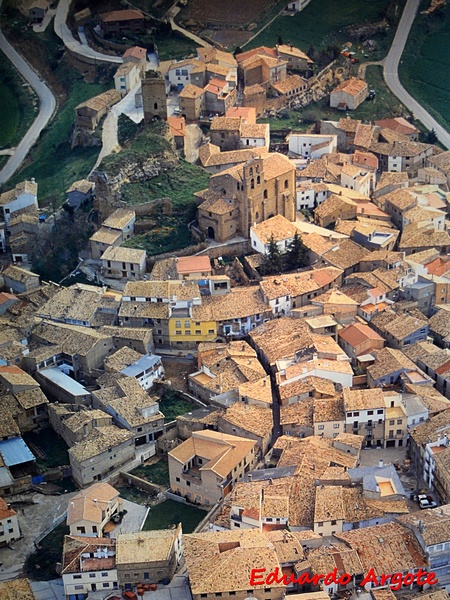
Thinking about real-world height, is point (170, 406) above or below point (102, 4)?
below

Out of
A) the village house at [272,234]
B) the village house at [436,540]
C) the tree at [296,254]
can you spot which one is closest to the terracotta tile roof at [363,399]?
the village house at [436,540]

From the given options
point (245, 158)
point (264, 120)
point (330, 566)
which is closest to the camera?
point (330, 566)

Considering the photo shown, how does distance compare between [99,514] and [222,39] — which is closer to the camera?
[99,514]

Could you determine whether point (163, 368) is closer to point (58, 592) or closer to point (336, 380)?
point (336, 380)

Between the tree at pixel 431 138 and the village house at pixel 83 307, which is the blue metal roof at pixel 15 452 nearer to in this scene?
the village house at pixel 83 307

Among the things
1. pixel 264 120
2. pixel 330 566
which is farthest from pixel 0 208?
pixel 330 566

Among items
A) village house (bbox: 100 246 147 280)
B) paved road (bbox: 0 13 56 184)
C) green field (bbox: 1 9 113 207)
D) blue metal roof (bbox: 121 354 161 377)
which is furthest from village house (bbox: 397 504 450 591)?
paved road (bbox: 0 13 56 184)

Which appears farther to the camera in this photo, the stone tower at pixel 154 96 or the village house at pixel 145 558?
the stone tower at pixel 154 96
